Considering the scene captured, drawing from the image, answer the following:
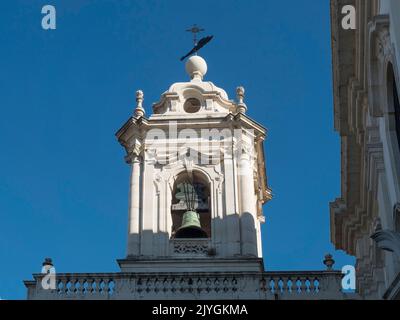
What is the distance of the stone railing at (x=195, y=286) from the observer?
20.0 metres

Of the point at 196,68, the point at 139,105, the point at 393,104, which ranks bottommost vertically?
the point at 393,104

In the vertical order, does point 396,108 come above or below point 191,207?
below

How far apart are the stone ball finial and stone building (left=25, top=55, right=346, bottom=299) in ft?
2.73

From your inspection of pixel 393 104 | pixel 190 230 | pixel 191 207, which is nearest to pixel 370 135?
pixel 393 104

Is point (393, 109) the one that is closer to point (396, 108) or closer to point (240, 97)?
point (396, 108)

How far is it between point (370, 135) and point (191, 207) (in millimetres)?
7781

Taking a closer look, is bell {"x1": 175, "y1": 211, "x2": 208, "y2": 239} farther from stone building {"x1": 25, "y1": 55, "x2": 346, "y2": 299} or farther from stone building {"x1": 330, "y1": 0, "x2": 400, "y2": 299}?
stone building {"x1": 330, "y1": 0, "x2": 400, "y2": 299}

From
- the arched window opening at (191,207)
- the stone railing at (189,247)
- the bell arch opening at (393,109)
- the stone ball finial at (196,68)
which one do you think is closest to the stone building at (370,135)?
the bell arch opening at (393,109)

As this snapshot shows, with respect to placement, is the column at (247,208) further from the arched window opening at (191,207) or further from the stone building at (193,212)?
the arched window opening at (191,207)

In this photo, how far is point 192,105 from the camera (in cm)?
2602

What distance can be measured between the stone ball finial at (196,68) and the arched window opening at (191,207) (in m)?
4.16

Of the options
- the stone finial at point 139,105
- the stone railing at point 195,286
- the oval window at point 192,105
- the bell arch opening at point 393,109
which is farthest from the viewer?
the oval window at point 192,105

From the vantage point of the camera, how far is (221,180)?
23.9m
